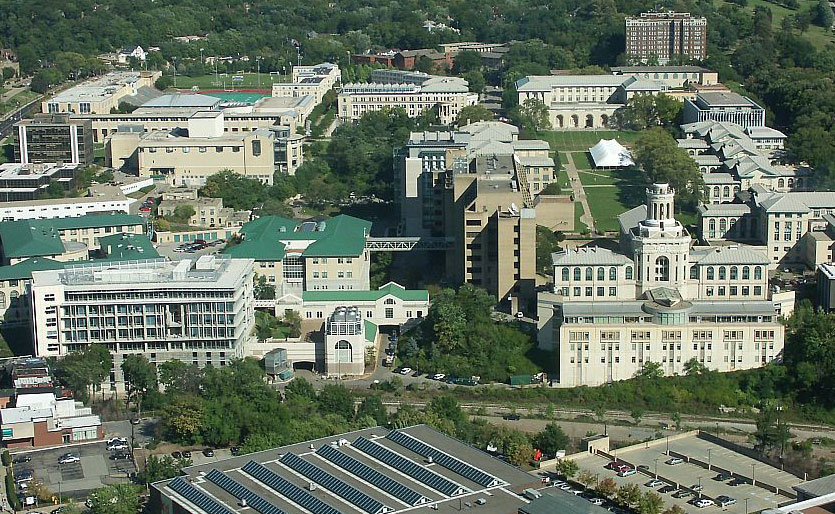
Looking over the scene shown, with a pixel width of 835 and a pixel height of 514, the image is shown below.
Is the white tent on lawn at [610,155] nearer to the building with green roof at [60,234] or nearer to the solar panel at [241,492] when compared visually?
the building with green roof at [60,234]

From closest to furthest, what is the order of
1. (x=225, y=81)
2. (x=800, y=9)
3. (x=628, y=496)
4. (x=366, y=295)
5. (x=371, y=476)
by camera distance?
(x=628, y=496) → (x=371, y=476) → (x=366, y=295) → (x=225, y=81) → (x=800, y=9)

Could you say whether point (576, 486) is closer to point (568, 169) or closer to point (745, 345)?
point (745, 345)

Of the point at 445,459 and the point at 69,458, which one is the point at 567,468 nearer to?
the point at 445,459

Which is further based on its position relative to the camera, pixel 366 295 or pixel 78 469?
pixel 366 295

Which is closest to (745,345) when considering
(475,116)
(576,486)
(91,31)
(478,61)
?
(576,486)

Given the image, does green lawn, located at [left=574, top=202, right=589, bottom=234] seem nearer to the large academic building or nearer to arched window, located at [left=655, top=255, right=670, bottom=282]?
the large academic building

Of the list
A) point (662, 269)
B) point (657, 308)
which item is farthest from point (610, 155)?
point (657, 308)
